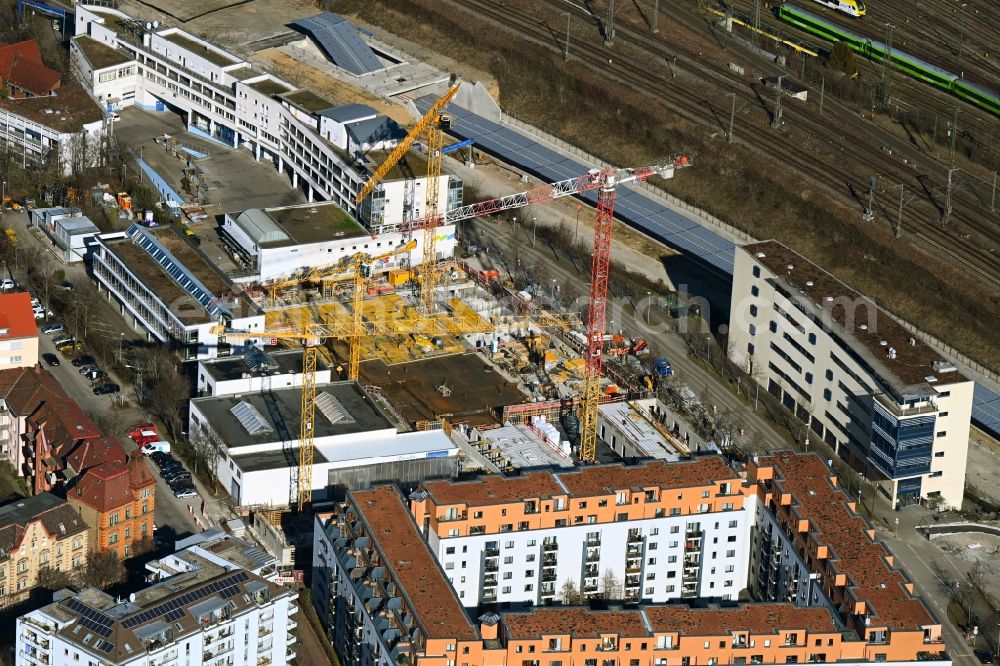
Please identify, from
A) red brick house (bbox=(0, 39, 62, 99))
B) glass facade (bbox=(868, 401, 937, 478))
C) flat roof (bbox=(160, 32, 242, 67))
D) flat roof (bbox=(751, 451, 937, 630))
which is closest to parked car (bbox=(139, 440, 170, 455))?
flat roof (bbox=(751, 451, 937, 630))

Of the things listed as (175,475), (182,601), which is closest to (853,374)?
(175,475)

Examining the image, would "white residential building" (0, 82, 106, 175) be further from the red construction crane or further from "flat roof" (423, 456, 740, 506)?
"flat roof" (423, 456, 740, 506)

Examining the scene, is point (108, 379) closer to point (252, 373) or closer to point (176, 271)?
point (176, 271)

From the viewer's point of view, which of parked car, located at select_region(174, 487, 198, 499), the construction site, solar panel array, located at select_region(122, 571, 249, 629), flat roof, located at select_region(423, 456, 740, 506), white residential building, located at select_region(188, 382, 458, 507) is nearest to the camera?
solar panel array, located at select_region(122, 571, 249, 629)

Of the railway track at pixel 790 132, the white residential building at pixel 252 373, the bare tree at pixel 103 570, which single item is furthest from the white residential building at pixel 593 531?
the railway track at pixel 790 132

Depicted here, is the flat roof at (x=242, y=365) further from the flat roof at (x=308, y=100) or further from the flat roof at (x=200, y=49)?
the flat roof at (x=200, y=49)

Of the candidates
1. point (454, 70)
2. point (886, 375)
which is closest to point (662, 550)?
point (886, 375)
